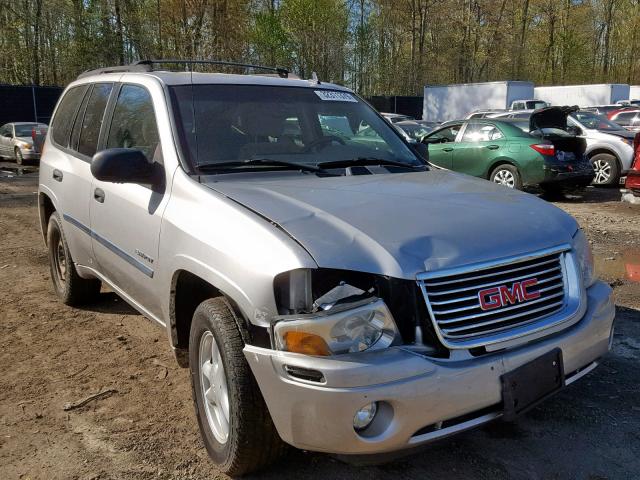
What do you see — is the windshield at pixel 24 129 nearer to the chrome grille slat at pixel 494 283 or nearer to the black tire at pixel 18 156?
the black tire at pixel 18 156

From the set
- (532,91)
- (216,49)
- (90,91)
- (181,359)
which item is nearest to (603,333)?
(181,359)

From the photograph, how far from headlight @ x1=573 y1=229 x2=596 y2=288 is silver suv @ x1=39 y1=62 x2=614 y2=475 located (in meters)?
0.02

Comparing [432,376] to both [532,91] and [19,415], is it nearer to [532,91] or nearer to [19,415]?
[19,415]

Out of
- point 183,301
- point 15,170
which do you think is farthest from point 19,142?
point 183,301

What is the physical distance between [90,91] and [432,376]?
3578 millimetres

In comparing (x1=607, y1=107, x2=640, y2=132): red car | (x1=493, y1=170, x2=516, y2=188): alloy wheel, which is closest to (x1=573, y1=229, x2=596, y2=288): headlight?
(x1=493, y1=170, x2=516, y2=188): alloy wheel

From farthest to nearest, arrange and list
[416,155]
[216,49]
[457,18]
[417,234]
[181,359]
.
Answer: [457,18], [216,49], [416,155], [181,359], [417,234]

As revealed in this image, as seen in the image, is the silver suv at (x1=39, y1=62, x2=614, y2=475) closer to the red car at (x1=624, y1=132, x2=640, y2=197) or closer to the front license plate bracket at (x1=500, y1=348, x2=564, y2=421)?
the front license plate bracket at (x1=500, y1=348, x2=564, y2=421)

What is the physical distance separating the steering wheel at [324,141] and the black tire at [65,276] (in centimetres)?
223

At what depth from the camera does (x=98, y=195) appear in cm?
386

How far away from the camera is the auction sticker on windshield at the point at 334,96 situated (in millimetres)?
4093

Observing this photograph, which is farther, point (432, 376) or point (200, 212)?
point (200, 212)

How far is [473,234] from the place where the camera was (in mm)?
2539

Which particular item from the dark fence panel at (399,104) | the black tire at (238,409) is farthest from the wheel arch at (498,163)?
the dark fence panel at (399,104)
